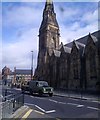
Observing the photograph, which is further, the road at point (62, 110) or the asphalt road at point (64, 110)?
the asphalt road at point (64, 110)

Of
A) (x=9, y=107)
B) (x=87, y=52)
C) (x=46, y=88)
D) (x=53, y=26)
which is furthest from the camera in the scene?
(x=53, y=26)

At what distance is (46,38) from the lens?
7175 centimetres

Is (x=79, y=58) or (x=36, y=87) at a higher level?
(x=79, y=58)

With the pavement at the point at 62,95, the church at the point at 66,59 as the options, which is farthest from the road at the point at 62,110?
the church at the point at 66,59

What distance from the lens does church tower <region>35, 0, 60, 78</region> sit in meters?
71.2

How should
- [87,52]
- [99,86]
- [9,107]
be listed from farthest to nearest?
[87,52] < [99,86] < [9,107]

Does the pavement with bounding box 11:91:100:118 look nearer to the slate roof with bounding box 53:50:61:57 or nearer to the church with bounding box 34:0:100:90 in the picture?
the church with bounding box 34:0:100:90

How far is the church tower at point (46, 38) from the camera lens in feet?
234

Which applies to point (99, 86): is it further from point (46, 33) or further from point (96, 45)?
point (46, 33)

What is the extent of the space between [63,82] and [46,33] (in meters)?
20.6

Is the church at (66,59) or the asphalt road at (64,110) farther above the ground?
the church at (66,59)

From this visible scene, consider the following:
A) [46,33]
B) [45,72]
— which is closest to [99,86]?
[45,72]

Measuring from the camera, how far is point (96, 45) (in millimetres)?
46906

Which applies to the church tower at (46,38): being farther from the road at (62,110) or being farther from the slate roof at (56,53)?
the road at (62,110)
